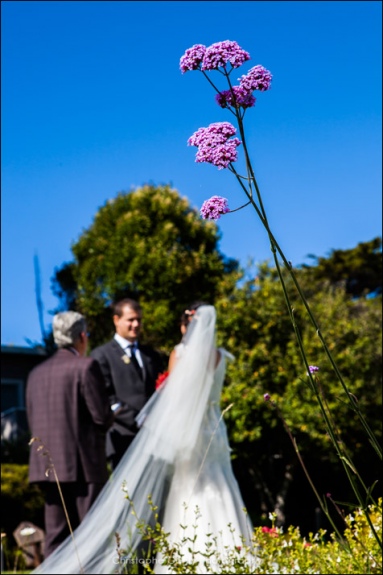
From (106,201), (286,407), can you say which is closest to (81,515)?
(286,407)

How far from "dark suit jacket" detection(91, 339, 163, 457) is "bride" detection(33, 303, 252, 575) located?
158 millimetres

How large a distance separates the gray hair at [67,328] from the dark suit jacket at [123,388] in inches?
33.7

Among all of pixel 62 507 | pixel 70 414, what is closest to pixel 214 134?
pixel 70 414

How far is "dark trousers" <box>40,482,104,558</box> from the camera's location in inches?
239

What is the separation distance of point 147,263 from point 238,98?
1798 centimetres

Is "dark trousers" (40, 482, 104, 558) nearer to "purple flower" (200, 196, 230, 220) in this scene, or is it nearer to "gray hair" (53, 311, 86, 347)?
"gray hair" (53, 311, 86, 347)

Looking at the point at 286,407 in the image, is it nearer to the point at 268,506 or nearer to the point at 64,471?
the point at 268,506

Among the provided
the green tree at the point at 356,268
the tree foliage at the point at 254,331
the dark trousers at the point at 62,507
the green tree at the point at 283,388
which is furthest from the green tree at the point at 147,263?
the dark trousers at the point at 62,507

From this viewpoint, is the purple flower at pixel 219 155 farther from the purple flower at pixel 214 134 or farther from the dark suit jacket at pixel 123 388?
the dark suit jacket at pixel 123 388

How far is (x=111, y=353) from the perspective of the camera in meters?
7.17

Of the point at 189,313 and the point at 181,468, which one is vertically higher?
the point at 189,313

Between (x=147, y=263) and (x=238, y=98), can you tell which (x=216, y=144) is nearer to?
(x=238, y=98)

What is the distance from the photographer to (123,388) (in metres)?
7.11

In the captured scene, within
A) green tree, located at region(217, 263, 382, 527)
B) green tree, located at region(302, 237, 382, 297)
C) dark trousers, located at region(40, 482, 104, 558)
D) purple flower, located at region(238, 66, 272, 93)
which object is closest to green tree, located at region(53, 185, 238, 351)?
green tree, located at region(217, 263, 382, 527)
